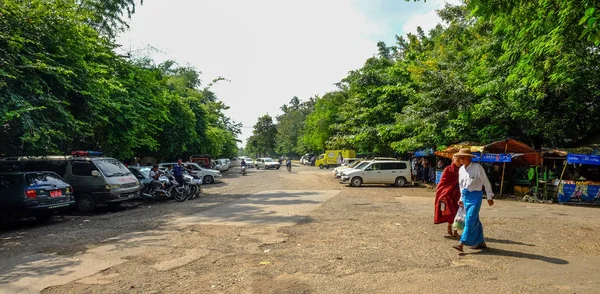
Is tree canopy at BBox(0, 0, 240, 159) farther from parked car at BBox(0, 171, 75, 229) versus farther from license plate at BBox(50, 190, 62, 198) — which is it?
license plate at BBox(50, 190, 62, 198)

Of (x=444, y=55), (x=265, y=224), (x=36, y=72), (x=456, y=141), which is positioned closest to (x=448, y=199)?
(x=265, y=224)

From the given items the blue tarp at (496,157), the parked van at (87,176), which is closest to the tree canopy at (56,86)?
the parked van at (87,176)

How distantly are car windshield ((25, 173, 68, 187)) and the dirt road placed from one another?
1.11 m

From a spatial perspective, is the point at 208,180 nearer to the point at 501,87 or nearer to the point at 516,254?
the point at 501,87

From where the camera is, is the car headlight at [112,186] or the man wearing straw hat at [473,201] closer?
the man wearing straw hat at [473,201]

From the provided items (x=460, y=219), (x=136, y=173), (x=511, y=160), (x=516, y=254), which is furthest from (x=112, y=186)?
(x=511, y=160)

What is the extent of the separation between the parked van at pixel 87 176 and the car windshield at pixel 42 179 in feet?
4.53

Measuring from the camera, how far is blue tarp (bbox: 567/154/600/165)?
13.4 metres

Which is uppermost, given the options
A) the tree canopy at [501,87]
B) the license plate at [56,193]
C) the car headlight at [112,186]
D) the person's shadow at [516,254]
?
the tree canopy at [501,87]

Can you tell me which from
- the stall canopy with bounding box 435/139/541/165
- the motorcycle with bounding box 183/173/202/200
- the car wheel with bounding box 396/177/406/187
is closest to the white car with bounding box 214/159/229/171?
the car wheel with bounding box 396/177/406/187

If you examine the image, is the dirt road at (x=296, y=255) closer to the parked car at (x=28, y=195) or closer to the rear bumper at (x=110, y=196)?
the parked car at (x=28, y=195)

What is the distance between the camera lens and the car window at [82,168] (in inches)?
469

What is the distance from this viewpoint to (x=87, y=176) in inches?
468

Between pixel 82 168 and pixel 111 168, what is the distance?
832 millimetres
